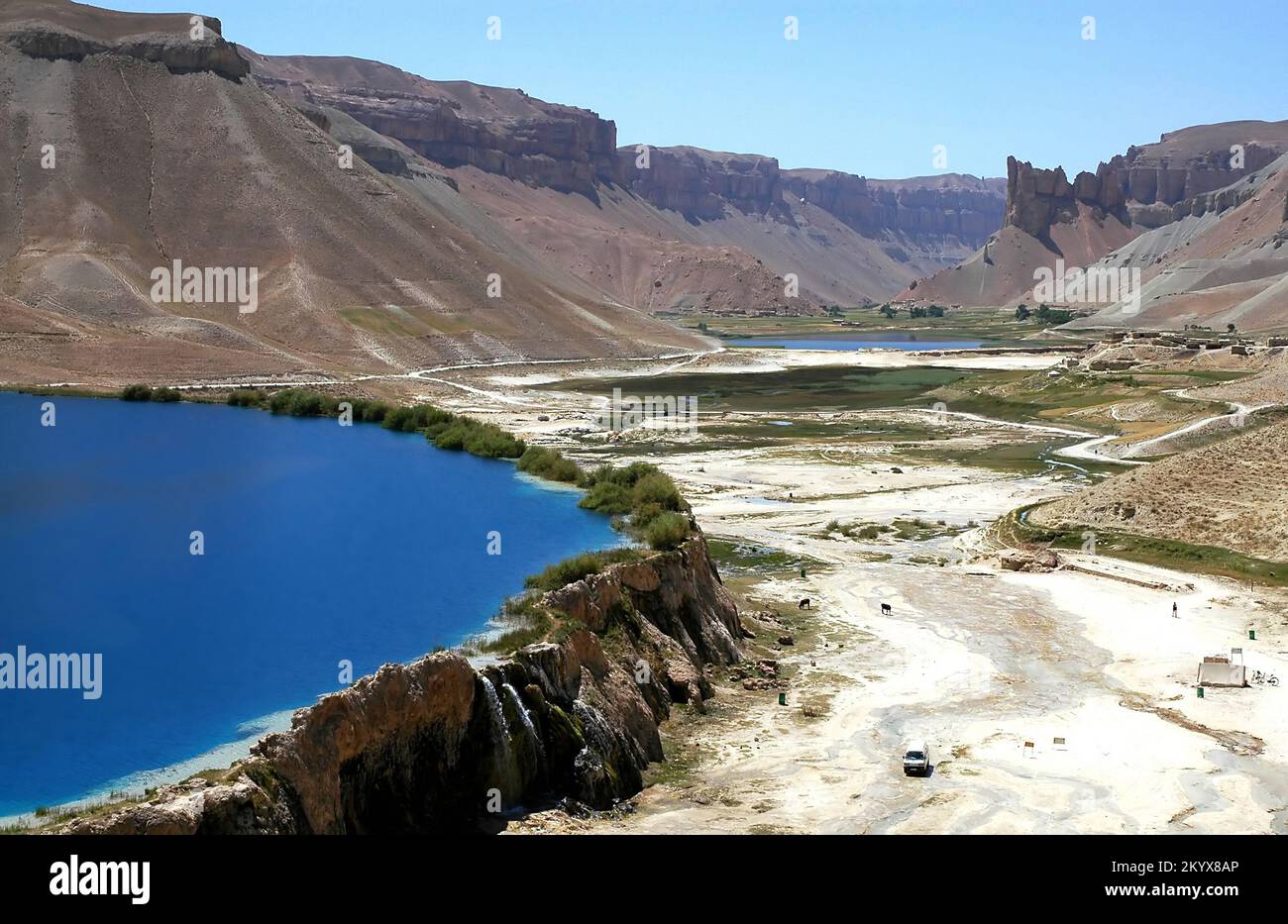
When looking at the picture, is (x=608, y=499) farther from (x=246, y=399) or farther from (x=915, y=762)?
(x=246, y=399)

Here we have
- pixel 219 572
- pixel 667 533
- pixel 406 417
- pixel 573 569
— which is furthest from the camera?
pixel 406 417

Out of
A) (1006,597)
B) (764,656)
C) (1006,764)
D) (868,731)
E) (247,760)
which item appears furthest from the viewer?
(1006,597)

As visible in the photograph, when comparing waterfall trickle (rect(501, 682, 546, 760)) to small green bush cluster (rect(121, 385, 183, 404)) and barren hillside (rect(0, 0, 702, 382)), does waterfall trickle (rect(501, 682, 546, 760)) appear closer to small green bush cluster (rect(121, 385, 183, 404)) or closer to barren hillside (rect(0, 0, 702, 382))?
small green bush cluster (rect(121, 385, 183, 404))

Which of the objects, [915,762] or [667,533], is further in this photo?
[667,533]

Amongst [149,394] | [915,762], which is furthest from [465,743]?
[149,394]
